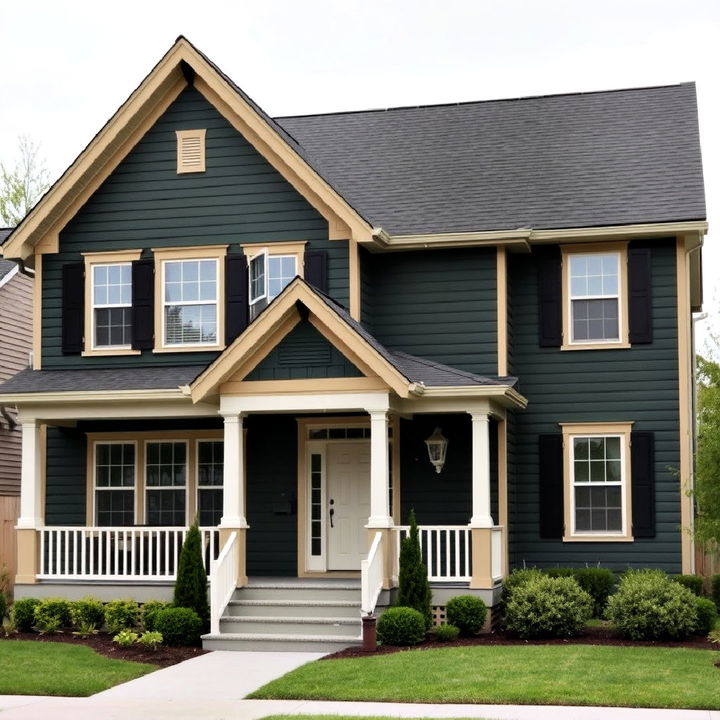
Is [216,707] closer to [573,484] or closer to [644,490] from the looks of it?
[573,484]

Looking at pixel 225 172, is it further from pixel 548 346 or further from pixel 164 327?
pixel 548 346

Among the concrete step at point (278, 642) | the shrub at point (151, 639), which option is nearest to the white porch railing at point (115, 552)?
the concrete step at point (278, 642)

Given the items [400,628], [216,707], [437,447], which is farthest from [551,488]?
[216,707]

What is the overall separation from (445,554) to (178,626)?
4.18m

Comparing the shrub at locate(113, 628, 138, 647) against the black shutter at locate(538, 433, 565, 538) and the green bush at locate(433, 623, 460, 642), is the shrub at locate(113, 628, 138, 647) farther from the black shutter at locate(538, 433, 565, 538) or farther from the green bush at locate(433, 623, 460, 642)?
the black shutter at locate(538, 433, 565, 538)

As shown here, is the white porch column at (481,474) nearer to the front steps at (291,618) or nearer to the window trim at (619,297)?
the front steps at (291,618)

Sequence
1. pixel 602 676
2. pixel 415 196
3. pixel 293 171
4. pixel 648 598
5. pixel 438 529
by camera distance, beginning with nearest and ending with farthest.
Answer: pixel 602 676
pixel 648 598
pixel 438 529
pixel 293 171
pixel 415 196

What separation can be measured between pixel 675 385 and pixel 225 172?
7799mm

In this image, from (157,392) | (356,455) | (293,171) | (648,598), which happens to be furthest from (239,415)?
(648,598)

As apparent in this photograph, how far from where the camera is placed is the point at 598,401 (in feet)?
66.7

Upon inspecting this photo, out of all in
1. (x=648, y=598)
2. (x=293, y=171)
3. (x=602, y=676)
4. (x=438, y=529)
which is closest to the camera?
(x=602, y=676)

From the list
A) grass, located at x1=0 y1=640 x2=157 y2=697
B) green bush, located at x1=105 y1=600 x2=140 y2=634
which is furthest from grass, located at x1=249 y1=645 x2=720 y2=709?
green bush, located at x1=105 y1=600 x2=140 y2=634

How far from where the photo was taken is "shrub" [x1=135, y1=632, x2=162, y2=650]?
16.7 meters

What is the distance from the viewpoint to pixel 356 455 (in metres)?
20.5
